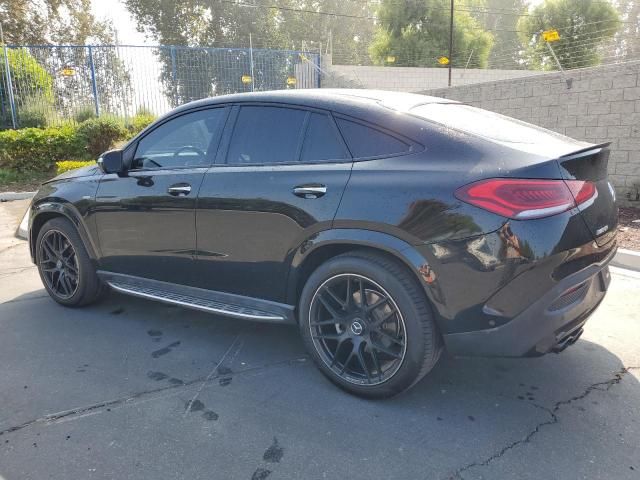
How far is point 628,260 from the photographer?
5070 mm

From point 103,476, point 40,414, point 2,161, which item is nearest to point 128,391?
point 40,414

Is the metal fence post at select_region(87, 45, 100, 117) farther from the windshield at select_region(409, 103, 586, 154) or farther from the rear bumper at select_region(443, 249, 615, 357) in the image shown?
the rear bumper at select_region(443, 249, 615, 357)

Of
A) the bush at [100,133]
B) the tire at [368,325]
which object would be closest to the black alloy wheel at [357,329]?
the tire at [368,325]

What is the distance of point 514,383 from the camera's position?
2.95 m

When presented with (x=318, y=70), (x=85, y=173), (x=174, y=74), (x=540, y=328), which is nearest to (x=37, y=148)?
(x=174, y=74)

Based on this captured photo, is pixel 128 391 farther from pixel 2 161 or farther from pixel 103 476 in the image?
pixel 2 161

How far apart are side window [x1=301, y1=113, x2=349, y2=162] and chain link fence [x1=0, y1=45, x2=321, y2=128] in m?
12.9

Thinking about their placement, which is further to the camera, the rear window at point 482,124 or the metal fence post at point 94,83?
the metal fence post at point 94,83

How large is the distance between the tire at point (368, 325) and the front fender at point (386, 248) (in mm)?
64

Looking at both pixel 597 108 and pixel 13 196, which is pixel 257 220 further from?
pixel 13 196

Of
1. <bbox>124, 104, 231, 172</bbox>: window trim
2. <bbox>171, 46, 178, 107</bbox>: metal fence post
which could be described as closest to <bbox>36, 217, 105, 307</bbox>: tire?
<bbox>124, 104, 231, 172</bbox>: window trim

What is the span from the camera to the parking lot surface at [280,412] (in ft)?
7.41

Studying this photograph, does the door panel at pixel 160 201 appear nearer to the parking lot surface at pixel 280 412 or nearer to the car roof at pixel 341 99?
the car roof at pixel 341 99

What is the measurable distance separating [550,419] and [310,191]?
1.73m
